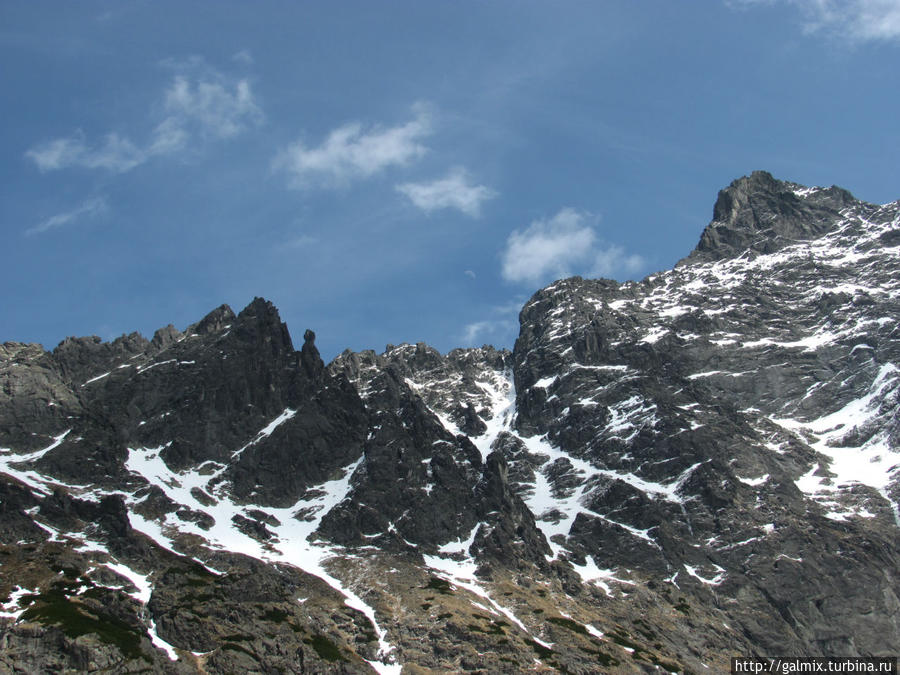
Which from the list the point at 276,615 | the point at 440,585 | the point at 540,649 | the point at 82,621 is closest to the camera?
the point at 82,621

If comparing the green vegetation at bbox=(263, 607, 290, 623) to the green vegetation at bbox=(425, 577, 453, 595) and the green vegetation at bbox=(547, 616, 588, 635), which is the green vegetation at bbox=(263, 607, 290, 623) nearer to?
the green vegetation at bbox=(425, 577, 453, 595)

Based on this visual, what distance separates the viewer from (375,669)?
132750 mm

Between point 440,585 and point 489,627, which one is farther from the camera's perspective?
point 440,585

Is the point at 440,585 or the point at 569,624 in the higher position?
the point at 440,585

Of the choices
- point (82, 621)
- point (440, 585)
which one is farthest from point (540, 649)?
point (82, 621)

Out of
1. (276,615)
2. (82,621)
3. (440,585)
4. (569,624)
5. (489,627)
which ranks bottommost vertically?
(82,621)

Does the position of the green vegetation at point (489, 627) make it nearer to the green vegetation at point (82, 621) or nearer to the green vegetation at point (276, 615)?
the green vegetation at point (276, 615)

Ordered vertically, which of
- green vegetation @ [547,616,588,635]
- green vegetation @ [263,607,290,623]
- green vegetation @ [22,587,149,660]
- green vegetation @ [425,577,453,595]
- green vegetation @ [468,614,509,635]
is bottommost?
green vegetation @ [22,587,149,660]

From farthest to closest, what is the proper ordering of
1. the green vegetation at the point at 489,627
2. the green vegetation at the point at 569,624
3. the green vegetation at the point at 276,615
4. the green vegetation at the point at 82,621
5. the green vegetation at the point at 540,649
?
the green vegetation at the point at 569,624
the green vegetation at the point at 489,627
the green vegetation at the point at 540,649
the green vegetation at the point at 276,615
the green vegetation at the point at 82,621

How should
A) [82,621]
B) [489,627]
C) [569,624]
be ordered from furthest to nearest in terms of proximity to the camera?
1. [569,624]
2. [489,627]
3. [82,621]

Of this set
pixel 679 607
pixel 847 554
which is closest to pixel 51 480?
pixel 679 607

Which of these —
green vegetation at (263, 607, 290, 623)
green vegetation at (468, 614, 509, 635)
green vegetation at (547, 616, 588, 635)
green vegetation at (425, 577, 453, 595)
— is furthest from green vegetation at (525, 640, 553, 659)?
green vegetation at (263, 607, 290, 623)

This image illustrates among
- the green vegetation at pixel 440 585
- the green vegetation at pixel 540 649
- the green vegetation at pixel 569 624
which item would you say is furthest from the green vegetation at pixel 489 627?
the green vegetation at pixel 440 585

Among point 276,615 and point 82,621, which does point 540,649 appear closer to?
point 276,615
